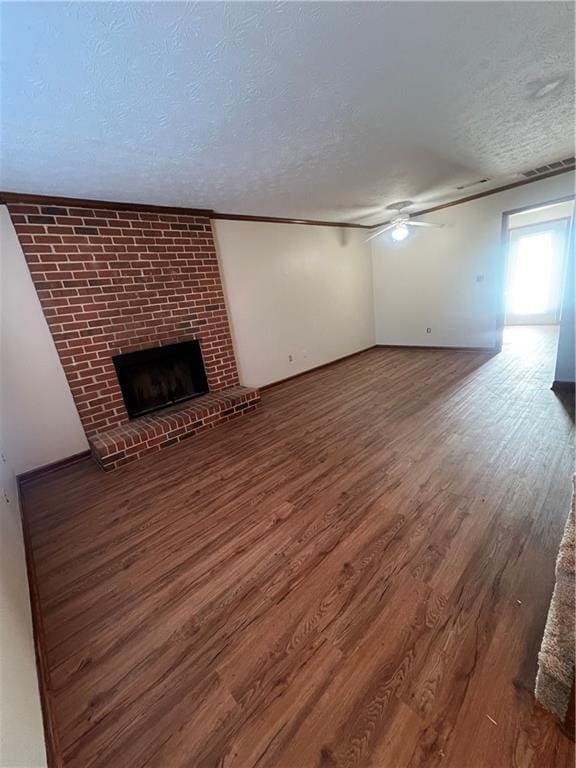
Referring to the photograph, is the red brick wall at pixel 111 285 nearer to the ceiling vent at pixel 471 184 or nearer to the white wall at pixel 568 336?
the ceiling vent at pixel 471 184

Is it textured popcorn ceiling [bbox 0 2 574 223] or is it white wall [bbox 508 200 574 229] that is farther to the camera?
white wall [bbox 508 200 574 229]

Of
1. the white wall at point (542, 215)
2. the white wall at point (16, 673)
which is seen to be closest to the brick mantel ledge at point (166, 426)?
the white wall at point (16, 673)

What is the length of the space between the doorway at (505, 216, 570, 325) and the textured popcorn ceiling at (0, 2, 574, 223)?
4.37 metres

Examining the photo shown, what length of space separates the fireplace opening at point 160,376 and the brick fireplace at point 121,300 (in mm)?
90

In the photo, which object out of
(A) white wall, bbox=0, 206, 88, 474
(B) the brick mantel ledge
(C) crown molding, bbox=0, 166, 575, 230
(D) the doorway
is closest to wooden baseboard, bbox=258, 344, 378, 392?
(B) the brick mantel ledge

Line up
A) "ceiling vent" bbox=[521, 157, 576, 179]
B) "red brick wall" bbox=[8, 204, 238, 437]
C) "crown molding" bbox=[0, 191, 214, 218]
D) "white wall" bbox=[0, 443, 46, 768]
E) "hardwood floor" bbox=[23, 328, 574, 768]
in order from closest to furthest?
"white wall" bbox=[0, 443, 46, 768] < "hardwood floor" bbox=[23, 328, 574, 768] < "crown molding" bbox=[0, 191, 214, 218] < "red brick wall" bbox=[8, 204, 238, 437] < "ceiling vent" bbox=[521, 157, 576, 179]

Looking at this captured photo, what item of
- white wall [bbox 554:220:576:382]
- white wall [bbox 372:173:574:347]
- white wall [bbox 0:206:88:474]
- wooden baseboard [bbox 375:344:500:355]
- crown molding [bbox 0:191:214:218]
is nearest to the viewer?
crown molding [bbox 0:191:214:218]

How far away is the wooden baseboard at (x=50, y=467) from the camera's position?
2784 mm

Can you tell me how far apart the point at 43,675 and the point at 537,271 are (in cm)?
903

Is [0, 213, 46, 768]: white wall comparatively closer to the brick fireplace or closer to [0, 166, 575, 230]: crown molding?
the brick fireplace

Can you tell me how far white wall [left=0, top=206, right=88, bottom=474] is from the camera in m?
2.59

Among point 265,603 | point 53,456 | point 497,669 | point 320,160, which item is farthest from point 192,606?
point 320,160

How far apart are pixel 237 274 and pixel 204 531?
327 centimetres

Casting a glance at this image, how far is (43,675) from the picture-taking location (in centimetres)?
123
